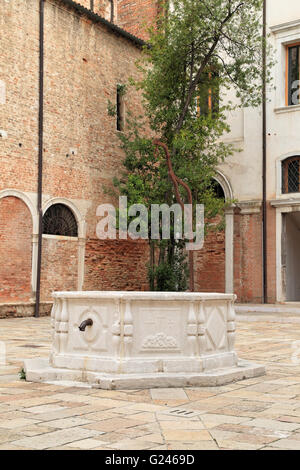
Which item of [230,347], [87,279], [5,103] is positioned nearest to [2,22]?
[5,103]

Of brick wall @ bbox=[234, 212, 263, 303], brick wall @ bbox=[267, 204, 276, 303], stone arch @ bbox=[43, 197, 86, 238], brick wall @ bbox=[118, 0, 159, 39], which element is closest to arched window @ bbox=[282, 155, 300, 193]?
brick wall @ bbox=[267, 204, 276, 303]

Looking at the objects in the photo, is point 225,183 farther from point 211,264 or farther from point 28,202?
point 28,202

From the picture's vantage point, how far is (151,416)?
4586 mm

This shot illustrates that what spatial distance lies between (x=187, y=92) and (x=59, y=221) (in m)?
4.83

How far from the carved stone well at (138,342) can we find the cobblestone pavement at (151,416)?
0.21 m

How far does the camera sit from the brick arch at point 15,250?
45.8ft

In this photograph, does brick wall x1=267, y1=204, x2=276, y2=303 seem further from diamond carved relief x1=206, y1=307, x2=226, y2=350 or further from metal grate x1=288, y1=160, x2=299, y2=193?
diamond carved relief x1=206, y1=307, x2=226, y2=350

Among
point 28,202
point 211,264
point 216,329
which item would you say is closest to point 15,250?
point 28,202

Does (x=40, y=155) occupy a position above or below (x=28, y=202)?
above

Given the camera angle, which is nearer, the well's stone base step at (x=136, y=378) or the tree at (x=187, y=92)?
the well's stone base step at (x=136, y=378)

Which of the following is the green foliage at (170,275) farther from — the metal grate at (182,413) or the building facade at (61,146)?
the metal grate at (182,413)

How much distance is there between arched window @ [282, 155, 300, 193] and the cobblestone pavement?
1090 cm

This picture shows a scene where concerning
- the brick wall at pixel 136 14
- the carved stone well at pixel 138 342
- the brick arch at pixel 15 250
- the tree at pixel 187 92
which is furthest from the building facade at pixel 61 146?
the carved stone well at pixel 138 342

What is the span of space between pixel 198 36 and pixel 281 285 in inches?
277
